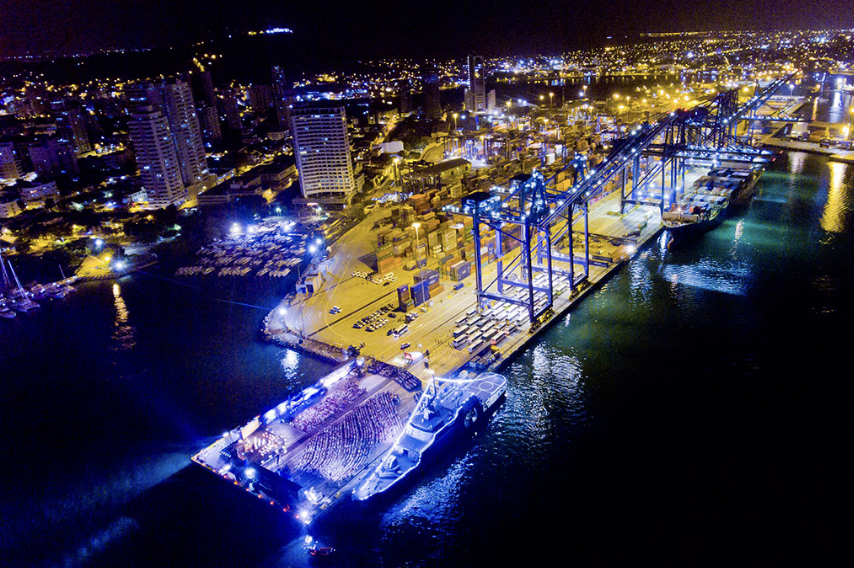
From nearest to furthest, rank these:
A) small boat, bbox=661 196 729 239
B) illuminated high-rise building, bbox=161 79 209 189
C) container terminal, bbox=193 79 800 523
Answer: container terminal, bbox=193 79 800 523
small boat, bbox=661 196 729 239
illuminated high-rise building, bbox=161 79 209 189

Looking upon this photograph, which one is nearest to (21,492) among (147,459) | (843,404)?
(147,459)

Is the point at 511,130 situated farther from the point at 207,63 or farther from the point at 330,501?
the point at 207,63

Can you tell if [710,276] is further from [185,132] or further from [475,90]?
[475,90]

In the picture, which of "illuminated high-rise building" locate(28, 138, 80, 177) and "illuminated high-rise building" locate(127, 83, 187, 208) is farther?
"illuminated high-rise building" locate(28, 138, 80, 177)

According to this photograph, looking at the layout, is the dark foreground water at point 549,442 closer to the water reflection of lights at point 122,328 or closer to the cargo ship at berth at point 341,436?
the water reflection of lights at point 122,328

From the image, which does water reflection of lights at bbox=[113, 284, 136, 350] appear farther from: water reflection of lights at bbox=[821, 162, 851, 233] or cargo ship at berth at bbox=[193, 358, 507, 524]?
water reflection of lights at bbox=[821, 162, 851, 233]

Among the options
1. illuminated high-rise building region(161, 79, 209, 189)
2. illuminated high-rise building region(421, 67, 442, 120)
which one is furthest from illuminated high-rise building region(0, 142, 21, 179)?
illuminated high-rise building region(421, 67, 442, 120)

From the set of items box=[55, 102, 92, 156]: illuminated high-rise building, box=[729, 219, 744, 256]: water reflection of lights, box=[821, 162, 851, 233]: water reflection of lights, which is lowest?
box=[729, 219, 744, 256]: water reflection of lights
